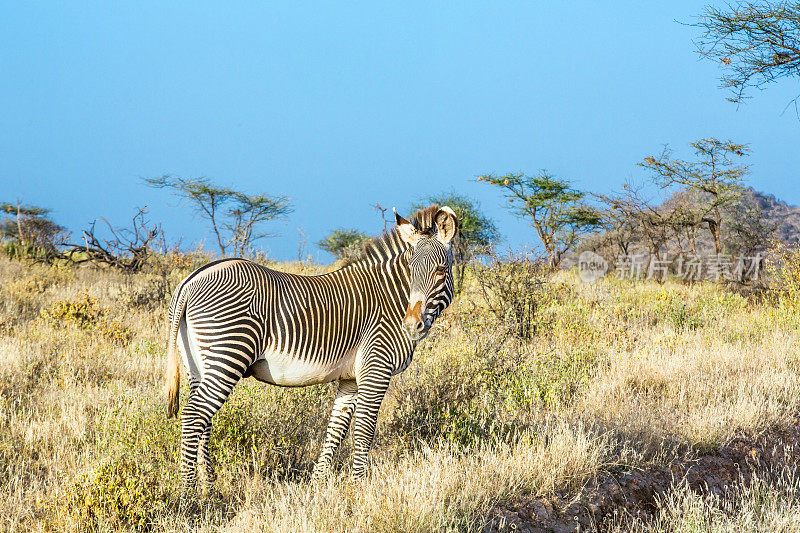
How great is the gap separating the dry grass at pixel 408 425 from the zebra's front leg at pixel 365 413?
0.18 metres

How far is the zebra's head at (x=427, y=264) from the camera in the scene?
4.35 meters

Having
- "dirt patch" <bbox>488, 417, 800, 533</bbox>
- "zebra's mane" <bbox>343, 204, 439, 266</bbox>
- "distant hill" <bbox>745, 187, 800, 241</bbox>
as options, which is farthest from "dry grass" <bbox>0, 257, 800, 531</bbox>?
"distant hill" <bbox>745, 187, 800, 241</bbox>

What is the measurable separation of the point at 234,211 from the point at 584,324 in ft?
71.9

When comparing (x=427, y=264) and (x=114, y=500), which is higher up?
(x=427, y=264)

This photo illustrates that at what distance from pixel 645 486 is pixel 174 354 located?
141 inches

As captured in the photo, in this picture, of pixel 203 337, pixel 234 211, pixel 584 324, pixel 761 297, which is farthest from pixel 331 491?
pixel 234 211

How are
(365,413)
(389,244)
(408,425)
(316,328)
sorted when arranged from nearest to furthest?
(365,413) < (316,328) < (389,244) < (408,425)

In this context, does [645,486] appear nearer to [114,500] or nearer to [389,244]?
[389,244]

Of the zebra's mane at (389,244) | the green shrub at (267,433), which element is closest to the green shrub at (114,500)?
the green shrub at (267,433)

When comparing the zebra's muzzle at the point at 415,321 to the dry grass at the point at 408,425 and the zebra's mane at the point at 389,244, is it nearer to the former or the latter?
the zebra's mane at the point at 389,244

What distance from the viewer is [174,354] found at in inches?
183

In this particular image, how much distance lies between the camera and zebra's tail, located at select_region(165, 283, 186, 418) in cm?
458

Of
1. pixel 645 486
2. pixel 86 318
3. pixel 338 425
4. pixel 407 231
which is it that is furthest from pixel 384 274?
pixel 86 318

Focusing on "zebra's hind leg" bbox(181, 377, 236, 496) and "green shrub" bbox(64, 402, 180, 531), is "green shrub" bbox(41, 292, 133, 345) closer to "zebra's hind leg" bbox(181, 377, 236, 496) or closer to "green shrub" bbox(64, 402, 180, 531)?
"green shrub" bbox(64, 402, 180, 531)
